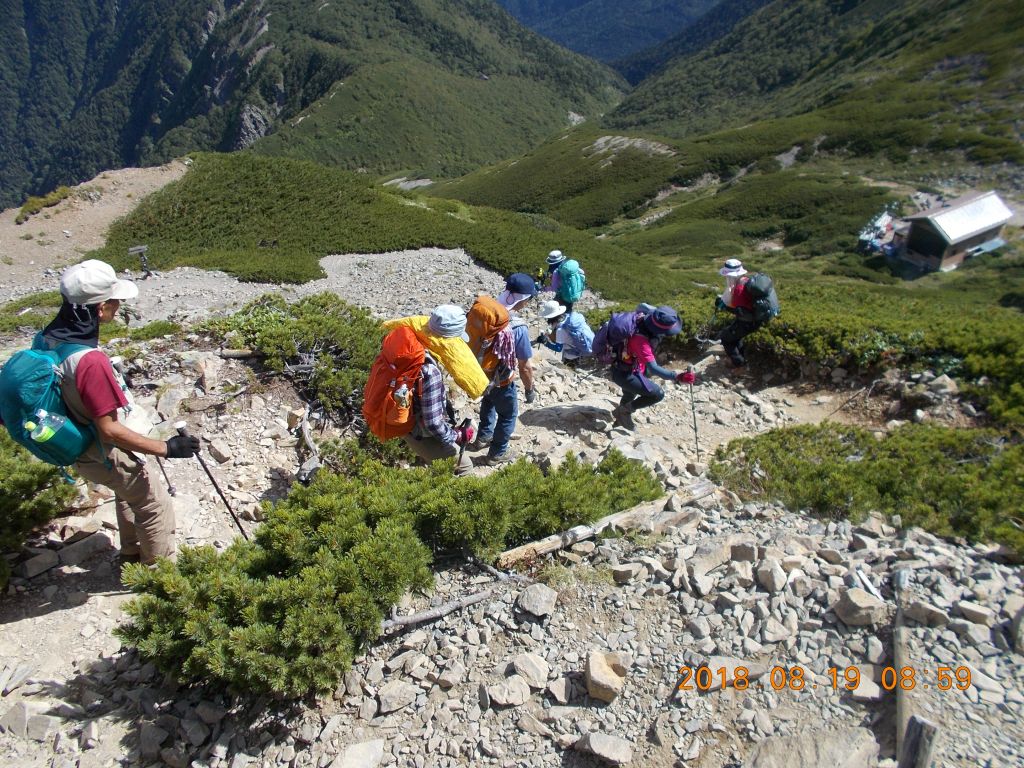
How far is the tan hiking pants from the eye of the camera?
180 inches

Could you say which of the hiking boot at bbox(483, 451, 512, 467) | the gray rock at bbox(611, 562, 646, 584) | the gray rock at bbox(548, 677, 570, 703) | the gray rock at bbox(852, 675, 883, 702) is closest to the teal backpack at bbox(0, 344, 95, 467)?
the gray rock at bbox(548, 677, 570, 703)

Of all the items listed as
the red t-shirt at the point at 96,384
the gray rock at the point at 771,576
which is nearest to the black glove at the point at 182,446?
the red t-shirt at the point at 96,384

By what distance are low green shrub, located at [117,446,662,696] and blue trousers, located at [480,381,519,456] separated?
1470 mm

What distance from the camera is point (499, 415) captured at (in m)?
7.40

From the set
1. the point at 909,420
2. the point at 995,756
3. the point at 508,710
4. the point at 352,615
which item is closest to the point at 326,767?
the point at 352,615

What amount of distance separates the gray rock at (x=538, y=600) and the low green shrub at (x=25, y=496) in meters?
4.43

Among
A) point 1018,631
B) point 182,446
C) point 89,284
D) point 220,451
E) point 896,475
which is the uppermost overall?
point 89,284

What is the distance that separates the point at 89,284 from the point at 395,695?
142 inches

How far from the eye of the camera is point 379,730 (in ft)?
12.5

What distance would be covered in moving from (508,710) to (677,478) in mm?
3927

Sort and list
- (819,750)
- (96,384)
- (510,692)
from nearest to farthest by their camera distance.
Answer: (819,750) < (510,692) < (96,384)

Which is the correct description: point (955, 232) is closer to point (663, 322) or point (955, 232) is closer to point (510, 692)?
point (663, 322)

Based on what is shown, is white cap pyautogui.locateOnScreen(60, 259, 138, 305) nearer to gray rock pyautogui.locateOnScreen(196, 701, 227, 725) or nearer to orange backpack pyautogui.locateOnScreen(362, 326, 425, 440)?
orange backpack pyautogui.locateOnScreen(362, 326, 425, 440)

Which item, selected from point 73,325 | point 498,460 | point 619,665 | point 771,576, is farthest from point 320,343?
point 771,576
